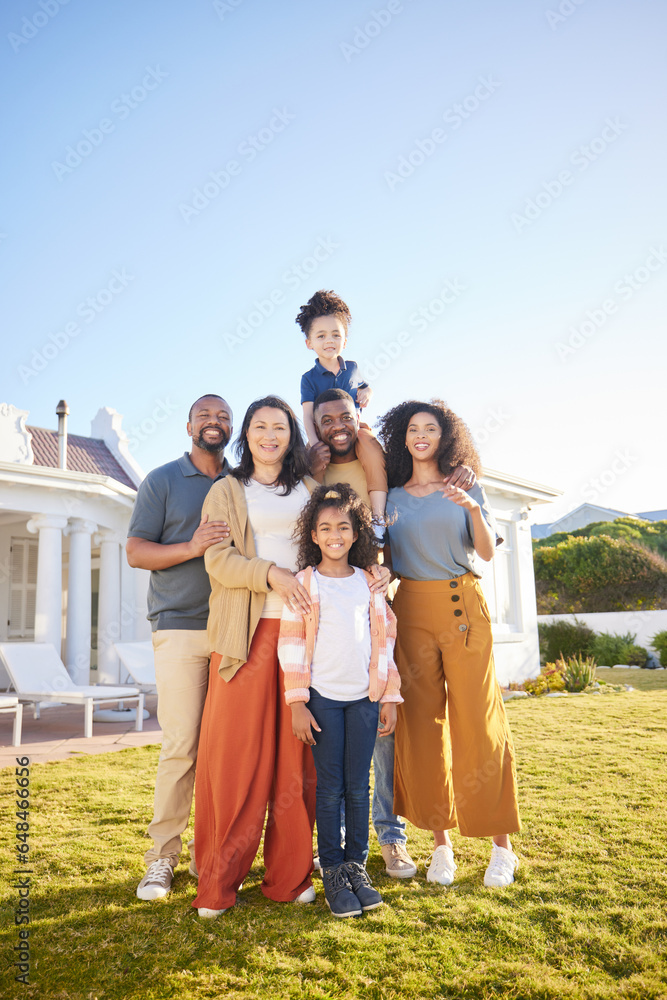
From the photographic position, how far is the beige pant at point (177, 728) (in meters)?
3.04

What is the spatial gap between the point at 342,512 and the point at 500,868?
1.74m

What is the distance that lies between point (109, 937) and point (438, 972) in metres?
1.20

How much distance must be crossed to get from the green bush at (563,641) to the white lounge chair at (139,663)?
10.5 meters

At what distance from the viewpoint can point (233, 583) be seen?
2.78m

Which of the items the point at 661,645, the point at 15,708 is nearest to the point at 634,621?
the point at 661,645

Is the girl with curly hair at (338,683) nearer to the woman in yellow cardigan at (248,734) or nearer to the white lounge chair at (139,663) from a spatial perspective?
the woman in yellow cardigan at (248,734)

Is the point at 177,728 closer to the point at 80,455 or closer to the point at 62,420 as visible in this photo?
the point at 62,420

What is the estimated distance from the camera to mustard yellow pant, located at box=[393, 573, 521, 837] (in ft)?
9.98

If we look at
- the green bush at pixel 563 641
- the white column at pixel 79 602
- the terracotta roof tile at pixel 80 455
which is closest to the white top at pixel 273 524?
the white column at pixel 79 602

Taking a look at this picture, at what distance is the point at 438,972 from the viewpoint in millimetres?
2227

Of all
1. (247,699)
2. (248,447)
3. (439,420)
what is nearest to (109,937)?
(247,699)

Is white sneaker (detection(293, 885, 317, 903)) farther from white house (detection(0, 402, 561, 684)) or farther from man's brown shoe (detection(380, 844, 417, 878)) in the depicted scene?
white house (detection(0, 402, 561, 684))

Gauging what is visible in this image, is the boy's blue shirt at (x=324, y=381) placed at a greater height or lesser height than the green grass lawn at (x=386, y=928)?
greater

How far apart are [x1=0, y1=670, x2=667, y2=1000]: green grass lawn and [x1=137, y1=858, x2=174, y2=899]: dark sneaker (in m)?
0.05
